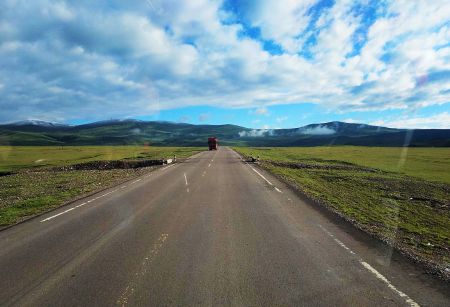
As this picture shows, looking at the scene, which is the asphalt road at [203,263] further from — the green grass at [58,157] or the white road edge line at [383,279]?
the green grass at [58,157]

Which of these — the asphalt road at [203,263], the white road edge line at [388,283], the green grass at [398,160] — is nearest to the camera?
the white road edge line at [388,283]

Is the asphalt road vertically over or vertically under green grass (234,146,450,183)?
over

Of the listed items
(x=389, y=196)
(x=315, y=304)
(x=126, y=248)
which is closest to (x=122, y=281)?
(x=126, y=248)

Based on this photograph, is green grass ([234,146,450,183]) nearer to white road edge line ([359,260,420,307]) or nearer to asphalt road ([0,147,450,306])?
asphalt road ([0,147,450,306])

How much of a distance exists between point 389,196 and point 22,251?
21.0 meters

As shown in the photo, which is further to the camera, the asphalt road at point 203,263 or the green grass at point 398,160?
the green grass at point 398,160

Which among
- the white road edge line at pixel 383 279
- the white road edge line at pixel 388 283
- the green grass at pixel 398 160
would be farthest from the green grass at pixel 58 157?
the white road edge line at pixel 388 283

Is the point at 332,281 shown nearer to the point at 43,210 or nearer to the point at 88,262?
the point at 88,262

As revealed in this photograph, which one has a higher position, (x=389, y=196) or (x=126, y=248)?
(x=126, y=248)

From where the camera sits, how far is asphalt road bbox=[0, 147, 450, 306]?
21.4 ft

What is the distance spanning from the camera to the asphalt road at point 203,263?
6.52m

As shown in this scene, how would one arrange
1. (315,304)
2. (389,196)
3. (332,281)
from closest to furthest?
(315,304), (332,281), (389,196)

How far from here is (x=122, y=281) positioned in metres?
7.21

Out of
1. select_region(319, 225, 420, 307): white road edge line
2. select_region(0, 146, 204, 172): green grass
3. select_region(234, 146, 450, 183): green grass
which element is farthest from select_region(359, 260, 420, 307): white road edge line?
select_region(0, 146, 204, 172): green grass
